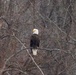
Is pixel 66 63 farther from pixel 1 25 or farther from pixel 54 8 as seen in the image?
pixel 54 8

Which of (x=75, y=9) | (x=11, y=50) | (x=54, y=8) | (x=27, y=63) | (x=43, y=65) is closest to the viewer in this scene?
(x=11, y=50)

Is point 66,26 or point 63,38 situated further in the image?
point 66,26

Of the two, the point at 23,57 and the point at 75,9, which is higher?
the point at 75,9

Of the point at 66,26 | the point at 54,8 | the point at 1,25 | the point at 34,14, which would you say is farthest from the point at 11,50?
the point at 54,8

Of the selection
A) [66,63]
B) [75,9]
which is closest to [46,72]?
[66,63]

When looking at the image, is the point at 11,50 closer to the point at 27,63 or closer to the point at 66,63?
the point at 27,63

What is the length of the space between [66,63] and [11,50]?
171cm

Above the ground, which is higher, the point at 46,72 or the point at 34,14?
the point at 34,14

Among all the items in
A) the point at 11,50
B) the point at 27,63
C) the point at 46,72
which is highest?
the point at 11,50

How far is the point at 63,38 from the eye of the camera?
9.48 metres

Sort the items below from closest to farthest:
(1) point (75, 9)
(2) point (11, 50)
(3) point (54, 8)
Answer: (2) point (11, 50) < (1) point (75, 9) < (3) point (54, 8)

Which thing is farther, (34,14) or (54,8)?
(54,8)

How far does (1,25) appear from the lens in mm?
8594

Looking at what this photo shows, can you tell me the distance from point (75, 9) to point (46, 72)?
2.23 m
